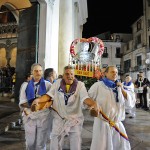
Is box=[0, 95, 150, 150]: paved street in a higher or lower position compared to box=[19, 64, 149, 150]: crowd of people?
lower

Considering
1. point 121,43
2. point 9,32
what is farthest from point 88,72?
point 121,43

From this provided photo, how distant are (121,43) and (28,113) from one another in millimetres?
44864

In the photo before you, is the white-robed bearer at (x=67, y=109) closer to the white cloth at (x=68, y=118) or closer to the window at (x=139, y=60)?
the white cloth at (x=68, y=118)

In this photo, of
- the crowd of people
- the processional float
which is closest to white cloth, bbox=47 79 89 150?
the crowd of people

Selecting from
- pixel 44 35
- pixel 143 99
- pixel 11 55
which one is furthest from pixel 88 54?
pixel 11 55

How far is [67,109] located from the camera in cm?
347

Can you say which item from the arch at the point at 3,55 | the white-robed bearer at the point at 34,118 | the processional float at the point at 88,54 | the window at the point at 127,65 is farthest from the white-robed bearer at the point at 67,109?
the window at the point at 127,65

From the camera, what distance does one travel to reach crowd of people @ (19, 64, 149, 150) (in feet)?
11.3

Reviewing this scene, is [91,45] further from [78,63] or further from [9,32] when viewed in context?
A: [9,32]

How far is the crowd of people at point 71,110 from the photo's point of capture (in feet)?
11.3

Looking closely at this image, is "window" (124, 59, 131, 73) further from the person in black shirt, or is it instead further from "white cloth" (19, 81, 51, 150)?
"white cloth" (19, 81, 51, 150)

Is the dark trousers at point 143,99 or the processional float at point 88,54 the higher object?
the processional float at point 88,54

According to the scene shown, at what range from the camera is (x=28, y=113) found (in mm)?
3652

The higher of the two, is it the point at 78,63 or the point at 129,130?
the point at 78,63
